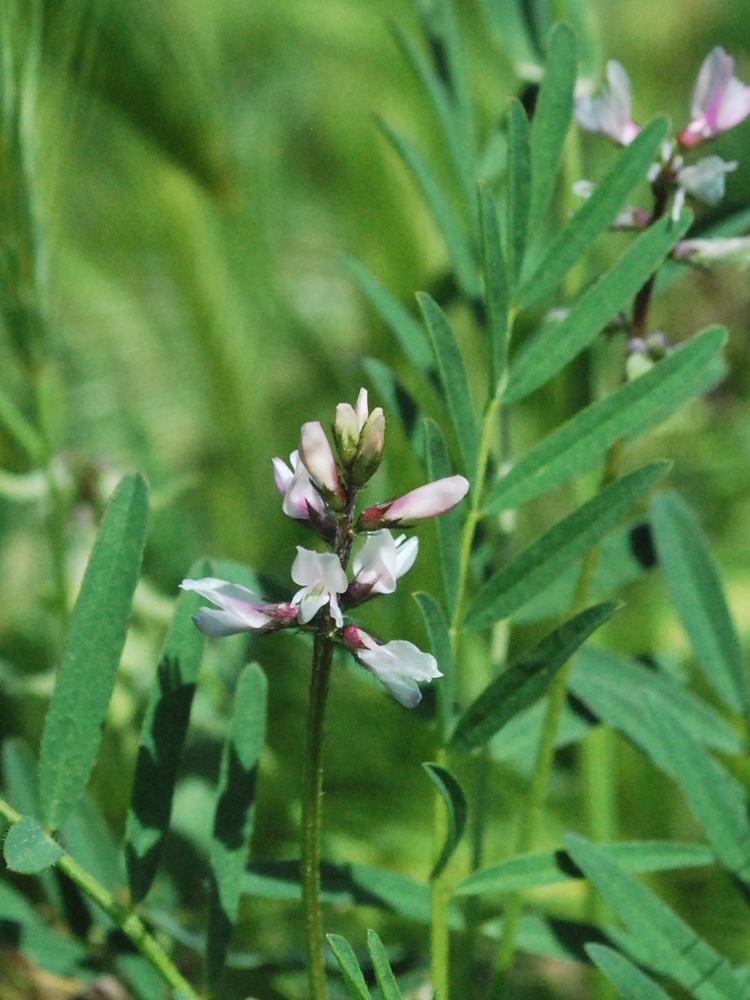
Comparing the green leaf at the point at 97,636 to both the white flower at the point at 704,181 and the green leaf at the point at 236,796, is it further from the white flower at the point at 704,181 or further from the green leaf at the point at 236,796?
the white flower at the point at 704,181

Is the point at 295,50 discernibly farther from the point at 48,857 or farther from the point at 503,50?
the point at 48,857

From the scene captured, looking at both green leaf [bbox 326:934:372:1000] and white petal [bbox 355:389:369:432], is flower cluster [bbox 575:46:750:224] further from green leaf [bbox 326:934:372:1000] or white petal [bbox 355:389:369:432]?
green leaf [bbox 326:934:372:1000]

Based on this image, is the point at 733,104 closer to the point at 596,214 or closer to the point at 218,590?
the point at 596,214

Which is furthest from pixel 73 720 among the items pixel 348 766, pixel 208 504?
pixel 208 504

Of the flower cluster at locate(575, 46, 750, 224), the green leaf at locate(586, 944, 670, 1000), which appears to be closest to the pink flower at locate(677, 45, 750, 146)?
the flower cluster at locate(575, 46, 750, 224)

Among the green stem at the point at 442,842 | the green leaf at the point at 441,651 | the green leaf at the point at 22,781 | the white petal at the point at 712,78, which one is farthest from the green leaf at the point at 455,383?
the green leaf at the point at 22,781

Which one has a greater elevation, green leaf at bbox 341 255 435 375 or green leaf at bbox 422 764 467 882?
green leaf at bbox 341 255 435 375
